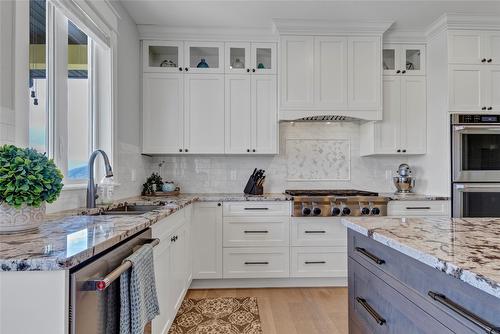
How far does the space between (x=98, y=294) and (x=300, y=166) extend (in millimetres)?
2985

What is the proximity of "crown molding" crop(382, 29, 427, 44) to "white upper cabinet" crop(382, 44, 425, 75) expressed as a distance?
5 centimetres

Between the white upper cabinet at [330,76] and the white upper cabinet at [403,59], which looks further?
the white upper cabinet at [403,59]

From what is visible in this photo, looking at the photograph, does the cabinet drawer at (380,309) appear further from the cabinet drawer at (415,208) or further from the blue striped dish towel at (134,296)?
the cabinet drawer at (415,208)

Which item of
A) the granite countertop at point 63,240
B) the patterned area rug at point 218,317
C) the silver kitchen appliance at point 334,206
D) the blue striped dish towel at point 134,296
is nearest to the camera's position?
the granite countertop at point 63,240

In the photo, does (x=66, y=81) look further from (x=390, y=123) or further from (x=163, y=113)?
(x=390, y=123)

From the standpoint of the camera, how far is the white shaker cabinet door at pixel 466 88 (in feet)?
10.4

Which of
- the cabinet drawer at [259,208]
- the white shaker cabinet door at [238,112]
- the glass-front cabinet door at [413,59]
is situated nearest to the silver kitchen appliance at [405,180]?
the glass-front cabinet door at [413,59]

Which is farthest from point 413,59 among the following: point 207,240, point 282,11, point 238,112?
point 207,240

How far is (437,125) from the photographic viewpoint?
3328mm

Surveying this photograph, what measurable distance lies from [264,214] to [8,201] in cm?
225

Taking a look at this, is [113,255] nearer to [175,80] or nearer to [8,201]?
[8,201]

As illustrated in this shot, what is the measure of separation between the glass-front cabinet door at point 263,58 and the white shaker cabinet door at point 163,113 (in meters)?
0.80

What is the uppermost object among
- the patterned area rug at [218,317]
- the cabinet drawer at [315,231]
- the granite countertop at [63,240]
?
the granite countertop at [63,240]

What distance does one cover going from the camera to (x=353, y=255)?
59.6 inches
